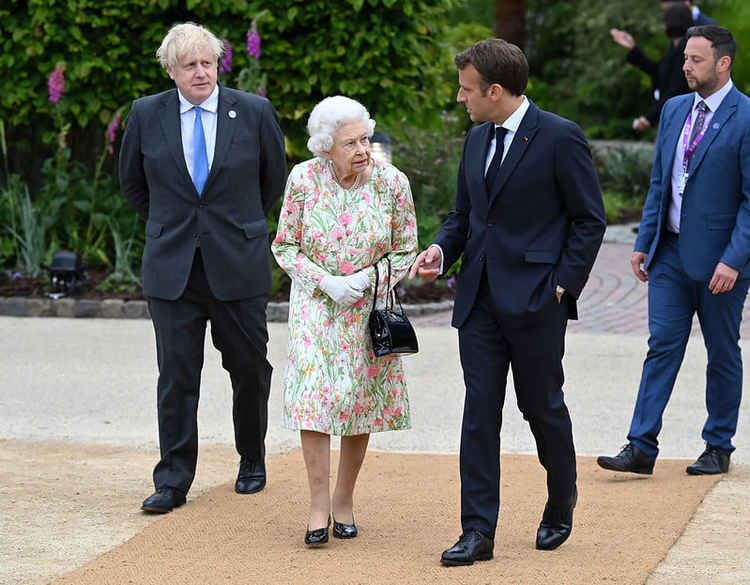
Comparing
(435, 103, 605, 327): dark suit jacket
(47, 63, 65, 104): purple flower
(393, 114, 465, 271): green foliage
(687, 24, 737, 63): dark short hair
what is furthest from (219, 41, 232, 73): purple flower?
(435, 103, 605, 327): dark suit jacket

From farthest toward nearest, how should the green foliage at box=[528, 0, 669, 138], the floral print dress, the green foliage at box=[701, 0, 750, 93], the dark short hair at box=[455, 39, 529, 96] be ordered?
the green foliage at box=[528, 0, 669, 138] < the green foliage at box=[701, 0, 750, 93] < the floral print dress < the dark short hair at box=[455, 39, 529, 96]

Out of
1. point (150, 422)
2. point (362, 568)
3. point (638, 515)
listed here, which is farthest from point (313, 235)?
point (150, 422)

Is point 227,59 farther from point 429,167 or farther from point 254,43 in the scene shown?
point 429,167

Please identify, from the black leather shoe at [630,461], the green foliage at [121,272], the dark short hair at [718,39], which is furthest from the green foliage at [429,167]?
the black leather shoe at [630,461]

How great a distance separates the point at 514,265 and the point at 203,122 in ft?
5.68

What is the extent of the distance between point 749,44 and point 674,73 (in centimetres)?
850

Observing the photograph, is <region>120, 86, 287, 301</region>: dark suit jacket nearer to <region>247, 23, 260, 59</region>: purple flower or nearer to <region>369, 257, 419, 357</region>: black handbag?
<region>369, 257, 419, 357</region>: black handbag

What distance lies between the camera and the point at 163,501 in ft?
18.1

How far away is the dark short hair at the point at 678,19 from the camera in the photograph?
9.99 metres

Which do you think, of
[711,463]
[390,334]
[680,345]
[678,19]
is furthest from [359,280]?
[678,19]

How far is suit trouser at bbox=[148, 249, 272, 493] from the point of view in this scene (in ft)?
18.7

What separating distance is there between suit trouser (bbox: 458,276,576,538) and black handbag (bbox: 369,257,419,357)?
0.20 m

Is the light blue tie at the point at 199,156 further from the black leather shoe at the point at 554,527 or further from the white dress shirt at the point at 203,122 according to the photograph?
the black leather shoe at the point at 554,527

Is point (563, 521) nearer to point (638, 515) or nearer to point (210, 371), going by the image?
point (638, 515)
